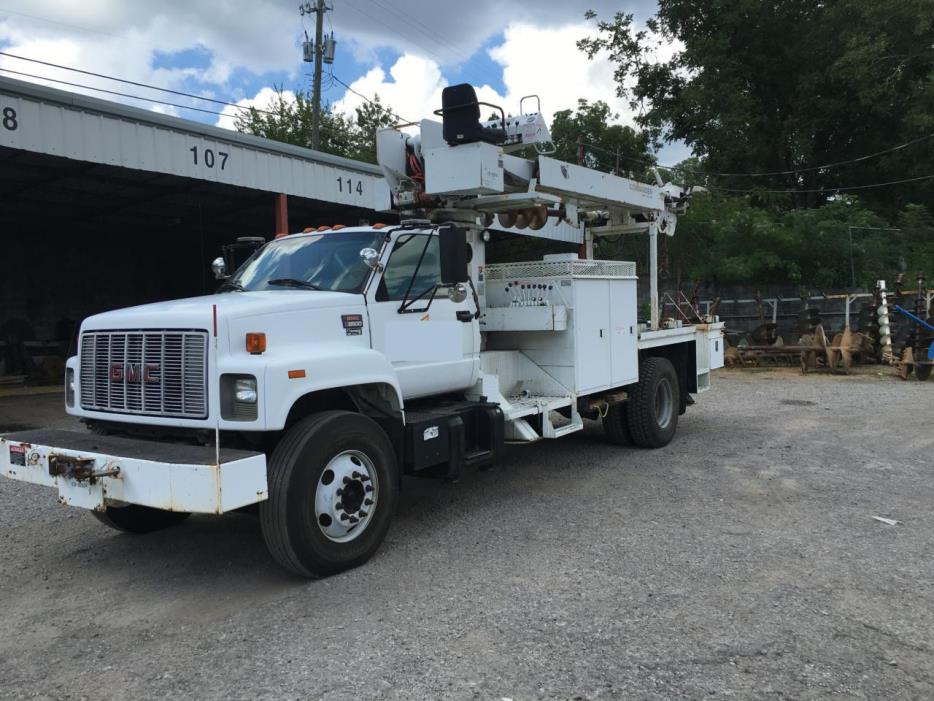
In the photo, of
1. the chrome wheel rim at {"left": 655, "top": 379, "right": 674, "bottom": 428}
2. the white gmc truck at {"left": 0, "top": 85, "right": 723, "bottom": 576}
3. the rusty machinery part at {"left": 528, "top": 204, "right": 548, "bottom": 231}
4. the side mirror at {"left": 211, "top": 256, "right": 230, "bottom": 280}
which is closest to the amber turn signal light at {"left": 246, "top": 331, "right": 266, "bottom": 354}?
the white gmc truck at {"left": 0, "top": 85, "right": 723, "bottom": 576}

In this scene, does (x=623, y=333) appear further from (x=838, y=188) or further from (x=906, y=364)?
(x=838, y=188)

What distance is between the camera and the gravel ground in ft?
11.3

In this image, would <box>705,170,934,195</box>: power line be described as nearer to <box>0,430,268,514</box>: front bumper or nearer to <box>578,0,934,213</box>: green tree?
<box>578,0,934,213</box>: green tree

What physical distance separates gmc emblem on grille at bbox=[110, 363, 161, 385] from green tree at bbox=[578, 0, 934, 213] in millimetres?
27262

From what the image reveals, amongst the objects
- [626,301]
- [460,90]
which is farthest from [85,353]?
[626,301]

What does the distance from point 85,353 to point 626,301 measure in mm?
5298

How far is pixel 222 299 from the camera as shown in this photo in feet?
16.5

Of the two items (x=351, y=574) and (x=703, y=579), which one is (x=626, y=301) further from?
(x=351, y=574)

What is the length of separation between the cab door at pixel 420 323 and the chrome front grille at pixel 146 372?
1.31 m

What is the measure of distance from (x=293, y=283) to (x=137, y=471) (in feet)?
5.91

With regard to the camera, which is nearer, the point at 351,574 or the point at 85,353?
the point at 351,574

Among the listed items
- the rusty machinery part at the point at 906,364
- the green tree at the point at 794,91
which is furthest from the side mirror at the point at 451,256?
the green tree at the point at 794,91

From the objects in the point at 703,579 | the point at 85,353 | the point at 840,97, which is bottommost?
the point at 703,579

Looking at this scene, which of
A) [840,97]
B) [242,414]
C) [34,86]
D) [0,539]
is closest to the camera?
[242,414]
